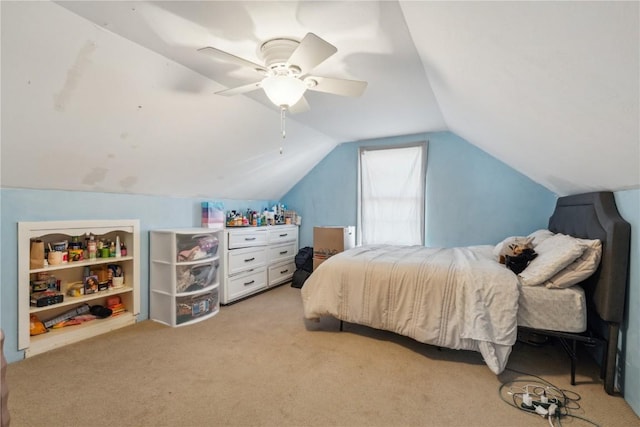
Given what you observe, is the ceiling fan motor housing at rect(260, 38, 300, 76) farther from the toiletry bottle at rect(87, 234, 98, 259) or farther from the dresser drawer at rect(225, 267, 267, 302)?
the dresser drawer at rect(225, 267, 267, 302)

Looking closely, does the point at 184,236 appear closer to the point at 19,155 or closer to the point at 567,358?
the point at 19,155

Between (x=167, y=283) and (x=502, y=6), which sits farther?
(x=167, y=283)

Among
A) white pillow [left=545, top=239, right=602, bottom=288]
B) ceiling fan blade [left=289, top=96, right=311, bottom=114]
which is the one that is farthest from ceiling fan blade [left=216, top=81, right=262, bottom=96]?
white pillow [left=545, top=239, right=602, bottom=288]

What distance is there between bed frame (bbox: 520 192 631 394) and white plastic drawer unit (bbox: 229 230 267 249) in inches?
118

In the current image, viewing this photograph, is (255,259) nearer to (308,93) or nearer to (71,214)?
(71,214)

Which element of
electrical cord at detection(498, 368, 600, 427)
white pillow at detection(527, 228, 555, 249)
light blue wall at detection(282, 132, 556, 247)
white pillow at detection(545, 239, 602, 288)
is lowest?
electrical cord at detection(498, 368, 600, 427)

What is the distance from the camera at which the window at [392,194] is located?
407cm

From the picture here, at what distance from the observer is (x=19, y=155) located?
2016 millimetres

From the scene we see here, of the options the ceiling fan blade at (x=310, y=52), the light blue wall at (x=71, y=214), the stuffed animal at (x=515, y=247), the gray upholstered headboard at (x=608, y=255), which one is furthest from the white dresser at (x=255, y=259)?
the gray upholstered headboard at (x=608, y=255)

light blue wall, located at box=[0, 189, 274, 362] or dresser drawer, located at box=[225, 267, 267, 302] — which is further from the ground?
light blue wall, located at box=[0, 189, 274, 362]

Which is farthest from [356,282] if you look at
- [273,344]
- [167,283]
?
[167,283]

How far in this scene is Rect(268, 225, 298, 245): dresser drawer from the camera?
13.8 feet

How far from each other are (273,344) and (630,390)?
2.34 m

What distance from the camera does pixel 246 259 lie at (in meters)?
3.75
